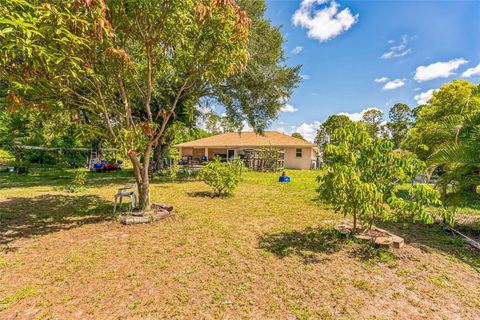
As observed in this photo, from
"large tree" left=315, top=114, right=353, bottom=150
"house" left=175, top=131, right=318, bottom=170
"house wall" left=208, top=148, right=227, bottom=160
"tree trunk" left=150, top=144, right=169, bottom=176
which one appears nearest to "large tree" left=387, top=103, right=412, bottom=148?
"large tree" left=315, top=114, right=353, bottom=150

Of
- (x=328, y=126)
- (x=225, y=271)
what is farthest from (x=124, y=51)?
(x=328, y=126)

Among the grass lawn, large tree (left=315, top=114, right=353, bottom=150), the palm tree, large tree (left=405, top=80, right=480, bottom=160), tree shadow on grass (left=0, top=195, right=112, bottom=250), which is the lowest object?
the grass lawn

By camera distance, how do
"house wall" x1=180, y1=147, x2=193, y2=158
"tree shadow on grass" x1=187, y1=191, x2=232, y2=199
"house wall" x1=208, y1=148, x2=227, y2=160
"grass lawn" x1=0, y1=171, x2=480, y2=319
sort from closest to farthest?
1. "grass lawn" x1=0, y1=171, x2=480, y2=319
2. "tree shadow on grass" x1=187, y1=191, x2=232, y2=199
3. "house wall" x1=208, y1=148, x2=227, y2=160
4. "house wall" x1=180, y1=147, x2=193, y2=158

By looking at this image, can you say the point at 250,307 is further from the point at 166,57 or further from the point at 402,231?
the point at 166,57

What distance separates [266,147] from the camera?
2512 cm

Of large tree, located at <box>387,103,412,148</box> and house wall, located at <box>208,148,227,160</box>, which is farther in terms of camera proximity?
large tree, located at <box>387,103,412,148</box>

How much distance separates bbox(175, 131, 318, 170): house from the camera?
82.7 feet

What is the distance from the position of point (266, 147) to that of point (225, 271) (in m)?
22.1

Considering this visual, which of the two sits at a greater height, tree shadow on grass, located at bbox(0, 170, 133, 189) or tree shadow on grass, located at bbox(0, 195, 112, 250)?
tree shadow on grass, located at bbox(0, 170, 133, 189)

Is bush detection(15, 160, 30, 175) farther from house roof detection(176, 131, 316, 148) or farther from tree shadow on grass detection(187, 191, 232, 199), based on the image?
house roof detection(176, 131, 316, 148)

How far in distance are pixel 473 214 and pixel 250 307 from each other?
27.7ft

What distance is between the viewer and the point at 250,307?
8.84ft

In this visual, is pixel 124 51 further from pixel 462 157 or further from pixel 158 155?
pixel 158 155

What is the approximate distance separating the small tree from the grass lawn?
0.92 metres
